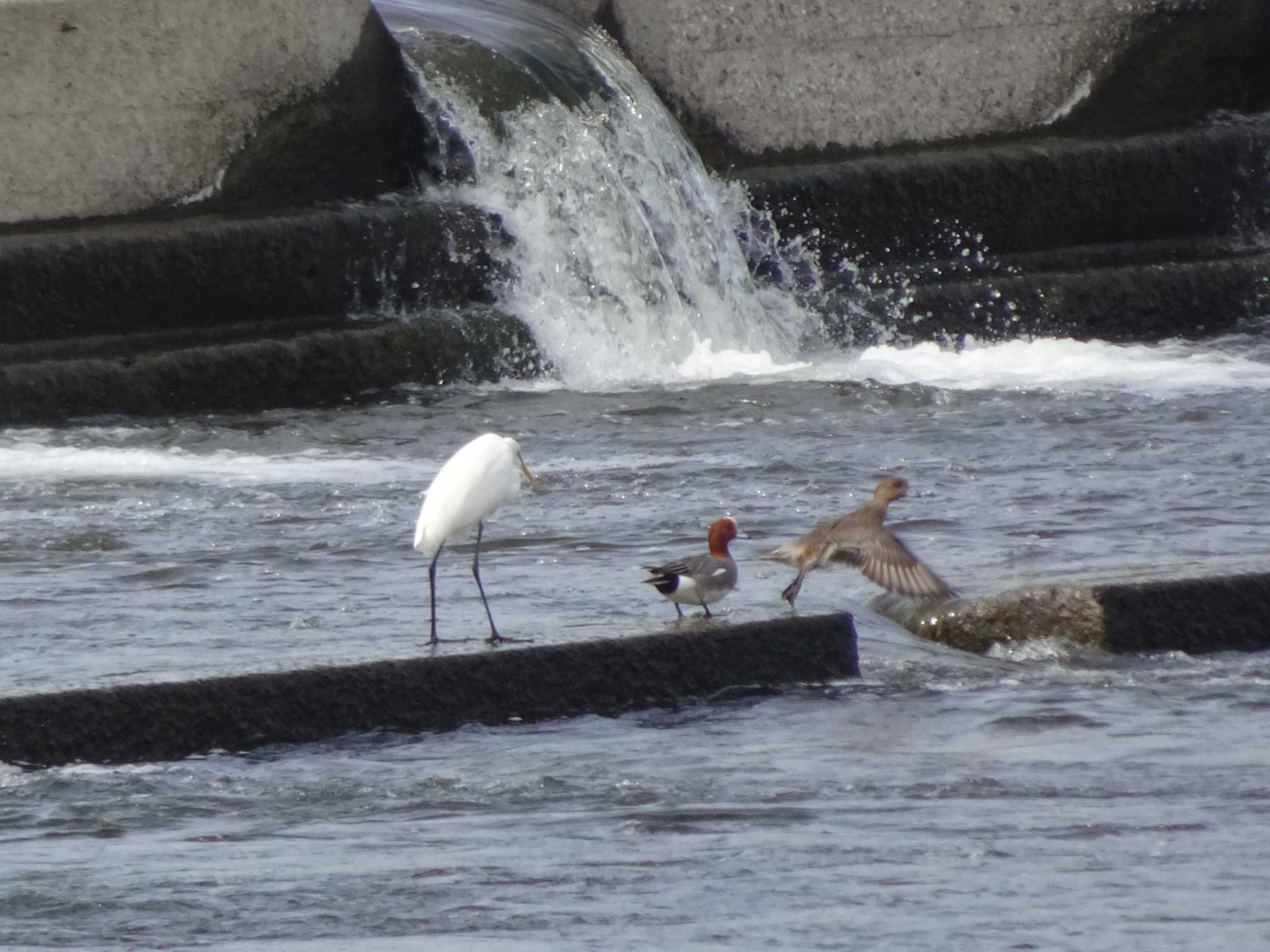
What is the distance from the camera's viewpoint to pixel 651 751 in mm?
4980

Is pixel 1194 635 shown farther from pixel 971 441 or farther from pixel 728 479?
pixel 971 441

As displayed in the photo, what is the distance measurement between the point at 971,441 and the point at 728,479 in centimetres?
129

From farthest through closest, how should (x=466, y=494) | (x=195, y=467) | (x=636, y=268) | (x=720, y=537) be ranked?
(x=636, y=268) → (x=195, y=467) → (x=720, y=537) → (x=466, y=494)

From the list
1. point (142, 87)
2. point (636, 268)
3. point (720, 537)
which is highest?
point (142, 87)

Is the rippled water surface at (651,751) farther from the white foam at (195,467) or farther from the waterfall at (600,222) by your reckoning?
the waterfall at (600,222)

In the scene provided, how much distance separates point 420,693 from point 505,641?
0.26 meters

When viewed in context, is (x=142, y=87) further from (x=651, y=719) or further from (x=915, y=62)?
(x=651, y=719)

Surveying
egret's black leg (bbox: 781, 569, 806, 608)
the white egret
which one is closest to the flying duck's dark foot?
the white egret

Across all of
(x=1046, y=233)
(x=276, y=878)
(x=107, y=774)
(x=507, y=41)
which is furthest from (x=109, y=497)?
(x=1046, y=233)

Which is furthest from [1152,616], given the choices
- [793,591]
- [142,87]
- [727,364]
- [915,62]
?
[915,62]

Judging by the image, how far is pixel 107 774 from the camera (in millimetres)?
4785

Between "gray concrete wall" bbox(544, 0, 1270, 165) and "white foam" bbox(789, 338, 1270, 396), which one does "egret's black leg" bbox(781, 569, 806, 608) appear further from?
"gray concrete wall" bbox(544, 0, 1270, 165)

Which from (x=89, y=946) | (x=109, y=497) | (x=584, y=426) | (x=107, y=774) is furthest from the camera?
(x=584, y=426)

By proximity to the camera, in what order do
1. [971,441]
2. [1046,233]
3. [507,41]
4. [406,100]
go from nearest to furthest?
[971,441], [406,100], [507,41], [1046,233]
